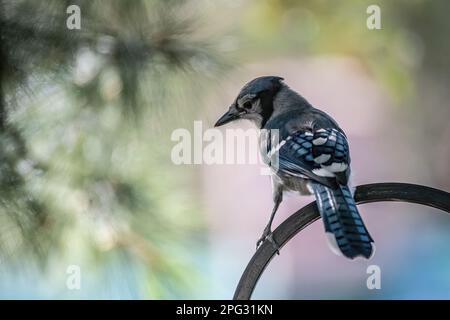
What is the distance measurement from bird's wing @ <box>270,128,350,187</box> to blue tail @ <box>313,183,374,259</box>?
0.17 ft

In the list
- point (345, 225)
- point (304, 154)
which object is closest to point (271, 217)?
point (304, 154)

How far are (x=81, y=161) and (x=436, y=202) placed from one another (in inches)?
30.4

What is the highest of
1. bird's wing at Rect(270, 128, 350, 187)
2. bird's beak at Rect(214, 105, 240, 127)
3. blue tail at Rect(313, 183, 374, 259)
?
bird's beak at Rect(214, 105, 240, 127)

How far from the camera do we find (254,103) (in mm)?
2141

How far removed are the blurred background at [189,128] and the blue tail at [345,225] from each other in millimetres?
197

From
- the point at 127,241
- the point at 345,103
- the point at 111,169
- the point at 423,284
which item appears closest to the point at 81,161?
the point at 111,169

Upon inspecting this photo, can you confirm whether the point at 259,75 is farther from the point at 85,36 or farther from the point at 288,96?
the point at 85,36

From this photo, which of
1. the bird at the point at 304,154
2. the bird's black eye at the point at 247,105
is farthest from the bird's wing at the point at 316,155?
the bird's black eye at the point at 247,105

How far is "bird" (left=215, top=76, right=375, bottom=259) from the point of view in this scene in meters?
1.87

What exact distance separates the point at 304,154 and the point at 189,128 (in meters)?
0.29

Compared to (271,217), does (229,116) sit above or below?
above

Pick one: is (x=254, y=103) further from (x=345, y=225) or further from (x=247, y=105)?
(x=345, y=225)

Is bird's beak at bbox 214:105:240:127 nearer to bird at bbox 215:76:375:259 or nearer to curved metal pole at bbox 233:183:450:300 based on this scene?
bird at bbox 215:76:375:259

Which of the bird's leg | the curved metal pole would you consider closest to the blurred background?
the bird's leg
